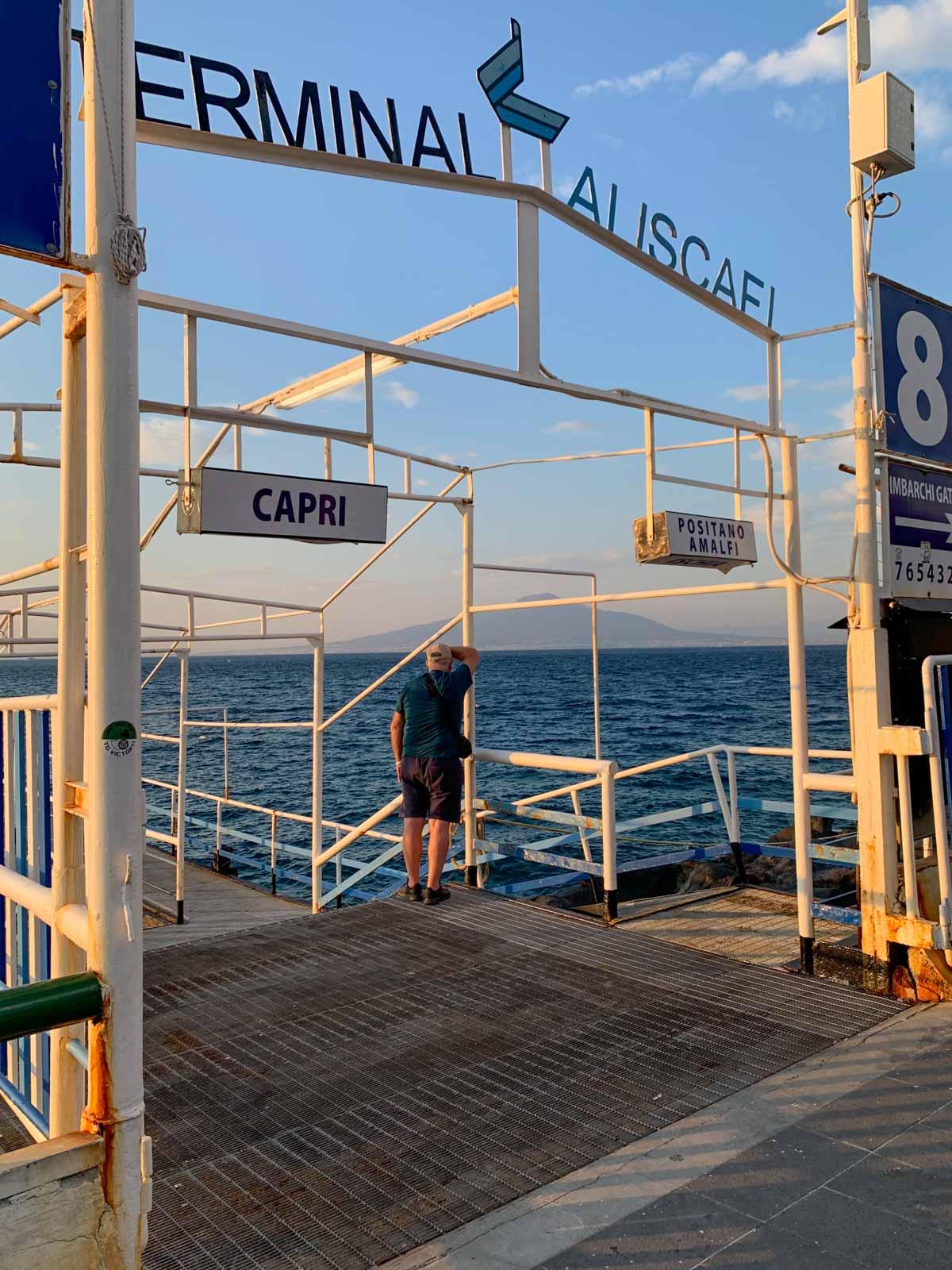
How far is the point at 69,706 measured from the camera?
113 inches

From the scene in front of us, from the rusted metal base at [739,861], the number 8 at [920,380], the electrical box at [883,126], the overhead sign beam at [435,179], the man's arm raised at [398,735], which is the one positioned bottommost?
the rusted metal base at [739,861]

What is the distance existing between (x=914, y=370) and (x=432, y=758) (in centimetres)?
403

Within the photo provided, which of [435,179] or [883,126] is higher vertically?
[883,126]

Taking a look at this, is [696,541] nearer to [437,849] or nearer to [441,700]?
[441,700]

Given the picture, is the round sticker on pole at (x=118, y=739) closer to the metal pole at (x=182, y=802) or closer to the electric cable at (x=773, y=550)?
the electric cable at (x=773, y=550)

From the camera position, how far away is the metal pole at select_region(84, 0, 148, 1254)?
2463mm

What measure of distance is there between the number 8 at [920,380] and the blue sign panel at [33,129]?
4.92 metres

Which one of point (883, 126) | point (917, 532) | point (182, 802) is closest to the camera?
point (883, 126)

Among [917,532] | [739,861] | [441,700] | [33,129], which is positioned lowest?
[739,861]

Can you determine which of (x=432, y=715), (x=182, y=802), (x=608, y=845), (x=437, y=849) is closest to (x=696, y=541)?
(x=608, y=845)

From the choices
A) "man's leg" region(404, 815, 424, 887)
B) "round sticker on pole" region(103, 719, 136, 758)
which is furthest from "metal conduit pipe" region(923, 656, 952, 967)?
"round sticker on pole" region(103, 719, 136, 758)

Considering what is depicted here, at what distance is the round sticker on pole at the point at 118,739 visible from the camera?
8.13ft

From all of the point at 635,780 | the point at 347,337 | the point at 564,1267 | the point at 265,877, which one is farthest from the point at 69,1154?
the point at 635,780

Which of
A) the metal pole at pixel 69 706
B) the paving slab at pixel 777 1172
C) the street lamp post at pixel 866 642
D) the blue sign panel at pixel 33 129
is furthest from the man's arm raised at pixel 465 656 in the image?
the blue sign panel at pixel 33 129
